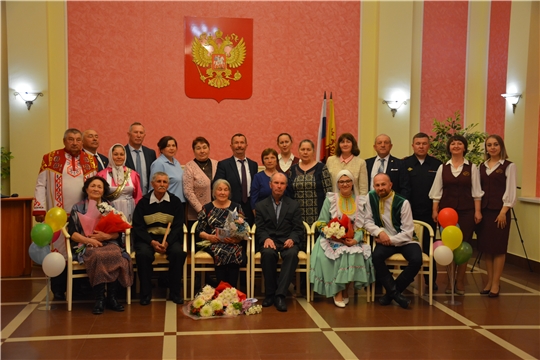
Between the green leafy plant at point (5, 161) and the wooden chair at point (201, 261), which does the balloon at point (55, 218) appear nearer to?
the wooden chair at point (201, 261)

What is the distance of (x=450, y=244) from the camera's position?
5480 millimetres

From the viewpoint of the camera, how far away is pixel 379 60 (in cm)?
866

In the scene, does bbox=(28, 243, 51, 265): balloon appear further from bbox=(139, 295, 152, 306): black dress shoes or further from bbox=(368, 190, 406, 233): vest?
bbox=(368, 190, 406, 233): vest

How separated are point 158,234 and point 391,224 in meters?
2.41

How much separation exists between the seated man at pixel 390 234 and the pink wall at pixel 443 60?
3.86 metres

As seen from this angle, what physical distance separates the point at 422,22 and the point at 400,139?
6.69ft

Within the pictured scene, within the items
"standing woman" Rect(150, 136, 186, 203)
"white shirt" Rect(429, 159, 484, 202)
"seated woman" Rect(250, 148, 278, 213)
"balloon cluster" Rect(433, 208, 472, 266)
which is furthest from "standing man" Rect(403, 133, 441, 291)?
"standing woman" Rect(150, 136, 186, 203)

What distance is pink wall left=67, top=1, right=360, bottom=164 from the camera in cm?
830

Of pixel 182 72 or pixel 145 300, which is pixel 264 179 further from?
pixel 182 72

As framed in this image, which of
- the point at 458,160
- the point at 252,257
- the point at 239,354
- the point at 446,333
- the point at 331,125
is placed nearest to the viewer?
the point at 239,354

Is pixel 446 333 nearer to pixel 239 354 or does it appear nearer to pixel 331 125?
pixel 239 354

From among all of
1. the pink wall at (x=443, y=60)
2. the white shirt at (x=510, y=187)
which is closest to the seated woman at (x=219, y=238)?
the white shirt at (x=510, y=187)

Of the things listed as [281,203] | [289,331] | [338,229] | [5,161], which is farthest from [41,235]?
[5,161]

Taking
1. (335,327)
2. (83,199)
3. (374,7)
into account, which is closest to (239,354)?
(335,327)
